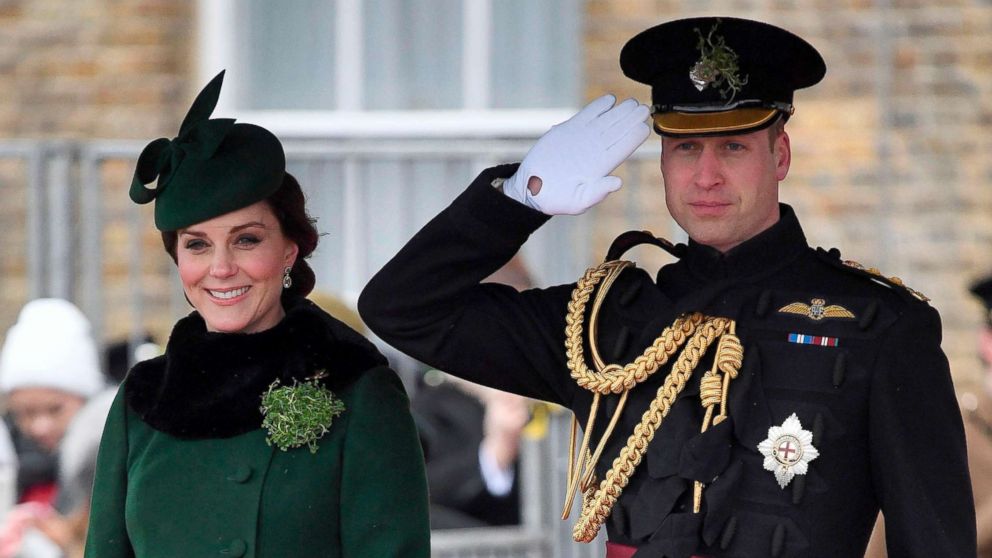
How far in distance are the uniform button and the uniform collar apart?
909mm

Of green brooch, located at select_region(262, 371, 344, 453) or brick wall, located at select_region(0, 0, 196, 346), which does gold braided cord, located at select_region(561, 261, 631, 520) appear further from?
brick wall, located at select_region(0, 0, 196, 346)

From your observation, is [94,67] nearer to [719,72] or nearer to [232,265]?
[232,265]

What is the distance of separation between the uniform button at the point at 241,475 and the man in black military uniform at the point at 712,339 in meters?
0.35

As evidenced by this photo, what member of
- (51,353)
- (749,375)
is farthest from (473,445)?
(749,375)

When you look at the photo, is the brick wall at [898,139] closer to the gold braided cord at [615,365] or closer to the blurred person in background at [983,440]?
the blurred person in background at [983,440]

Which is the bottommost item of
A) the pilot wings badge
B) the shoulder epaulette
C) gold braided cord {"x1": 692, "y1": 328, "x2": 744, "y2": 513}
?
gold braided cord {"x1": 692, "y1": 328, "x2": 744, "y2": 513}

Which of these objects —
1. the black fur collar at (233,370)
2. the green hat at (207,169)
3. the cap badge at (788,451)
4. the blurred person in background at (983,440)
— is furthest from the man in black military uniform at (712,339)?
the blurred person in background at (983,440)

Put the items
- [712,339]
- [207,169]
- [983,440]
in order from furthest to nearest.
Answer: [983,440] < [207,169] < [712,339]

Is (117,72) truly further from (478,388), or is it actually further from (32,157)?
(478,388)

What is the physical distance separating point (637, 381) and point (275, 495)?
68 cm

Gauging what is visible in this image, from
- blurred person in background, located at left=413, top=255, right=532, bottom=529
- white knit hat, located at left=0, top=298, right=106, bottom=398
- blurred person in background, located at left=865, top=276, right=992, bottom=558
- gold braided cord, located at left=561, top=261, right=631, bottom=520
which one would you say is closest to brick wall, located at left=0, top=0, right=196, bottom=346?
white knit hat, located at left=0, top=298, right=106, bottom=398

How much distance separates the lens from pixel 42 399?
18.3 feet

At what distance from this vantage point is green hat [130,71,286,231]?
3297mm

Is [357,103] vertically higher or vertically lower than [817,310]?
higher
